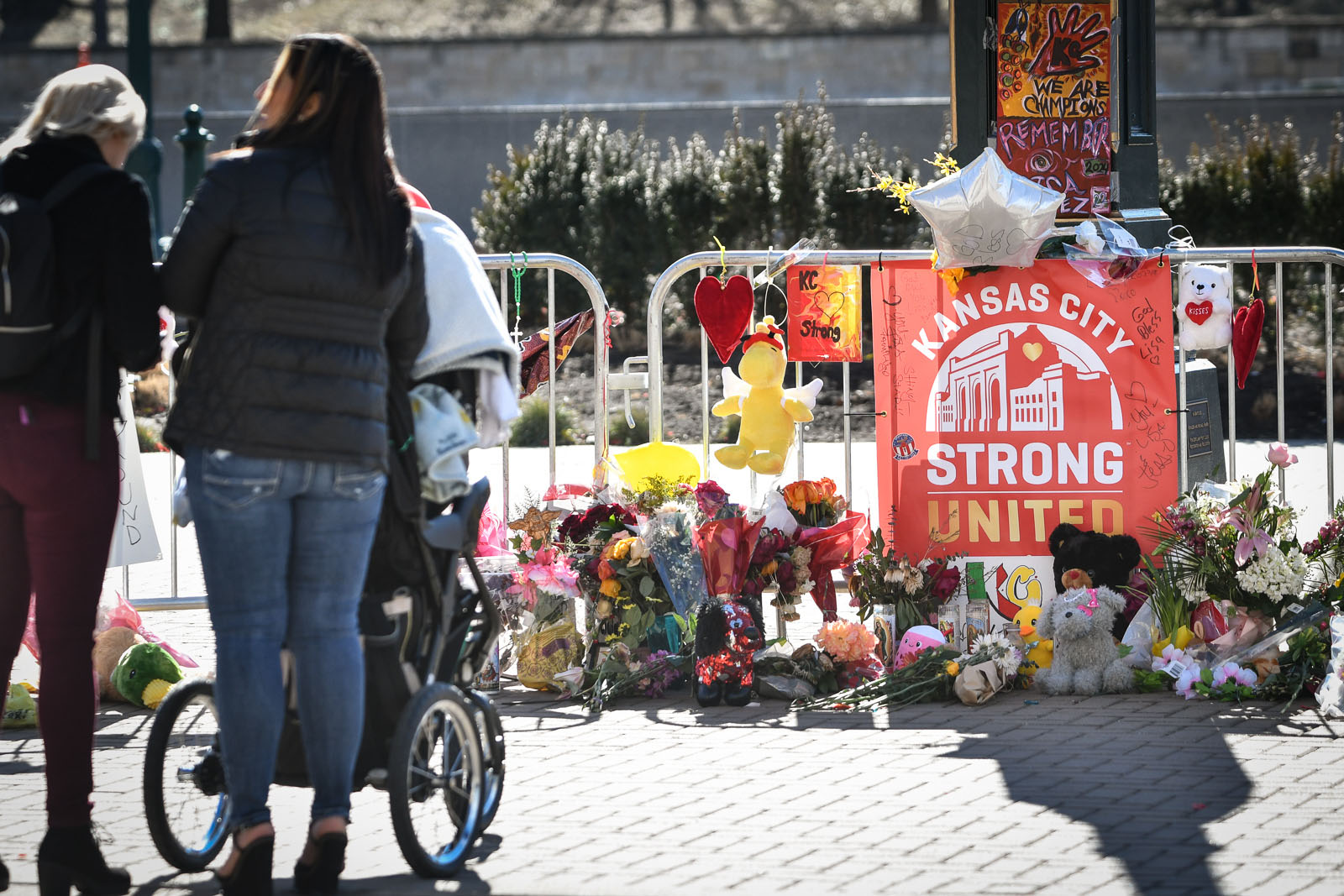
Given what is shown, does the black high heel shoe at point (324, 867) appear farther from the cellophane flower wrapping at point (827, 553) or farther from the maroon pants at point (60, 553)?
the cellophane flower wrapping at point (827, 553)

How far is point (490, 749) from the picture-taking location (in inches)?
167

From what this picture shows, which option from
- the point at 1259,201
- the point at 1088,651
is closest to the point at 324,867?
the point at 1088,651

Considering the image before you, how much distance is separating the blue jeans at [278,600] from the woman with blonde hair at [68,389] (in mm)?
339

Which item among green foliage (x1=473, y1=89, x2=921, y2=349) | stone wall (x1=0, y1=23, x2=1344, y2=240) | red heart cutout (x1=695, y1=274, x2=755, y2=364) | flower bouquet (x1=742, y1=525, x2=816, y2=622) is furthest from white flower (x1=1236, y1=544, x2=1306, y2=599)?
stone wall (x1=0, y1=23, x2=1344, y2=240)

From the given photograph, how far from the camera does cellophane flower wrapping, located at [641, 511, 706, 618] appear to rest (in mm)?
5918

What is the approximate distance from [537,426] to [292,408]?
10.3m

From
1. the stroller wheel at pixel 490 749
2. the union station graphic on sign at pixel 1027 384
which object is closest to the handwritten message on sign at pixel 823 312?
the union station graphic on sign at pixel 1027 384

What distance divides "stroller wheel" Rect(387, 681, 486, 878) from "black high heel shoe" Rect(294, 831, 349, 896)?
0.14 m

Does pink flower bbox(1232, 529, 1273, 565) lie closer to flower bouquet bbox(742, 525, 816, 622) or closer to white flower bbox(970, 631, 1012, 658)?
white flower bbox(970, 631, 1012, 658)

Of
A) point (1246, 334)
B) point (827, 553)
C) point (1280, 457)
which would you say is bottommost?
point (827, 553)

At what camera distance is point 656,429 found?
6457 millimetres

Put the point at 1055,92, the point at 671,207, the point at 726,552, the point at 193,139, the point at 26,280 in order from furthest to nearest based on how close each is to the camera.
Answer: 1. the point at 671,207
2. the point at 193,139
3. the point at 1055,92
4. the point at 726,552
5. the point at 26,280

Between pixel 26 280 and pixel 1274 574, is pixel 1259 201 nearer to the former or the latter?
pixel 1274 574

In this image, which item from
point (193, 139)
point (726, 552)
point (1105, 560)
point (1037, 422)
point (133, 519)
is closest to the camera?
point (726, 552)
